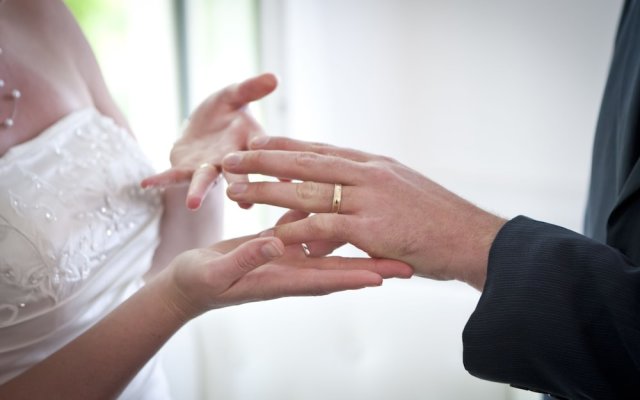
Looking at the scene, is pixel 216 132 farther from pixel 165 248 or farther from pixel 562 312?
pixel 562 312

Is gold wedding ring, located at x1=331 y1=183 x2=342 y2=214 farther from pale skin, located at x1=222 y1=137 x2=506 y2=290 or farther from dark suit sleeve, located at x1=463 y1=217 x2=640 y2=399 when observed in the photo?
dark suit sleeve, located at x1=463 y1=217 x2=640 y2=399

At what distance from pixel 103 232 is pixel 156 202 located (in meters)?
0.19

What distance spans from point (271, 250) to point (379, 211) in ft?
0.64

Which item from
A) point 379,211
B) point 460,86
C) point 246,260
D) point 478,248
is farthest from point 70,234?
point 460,86

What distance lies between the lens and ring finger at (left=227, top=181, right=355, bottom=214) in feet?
3.16

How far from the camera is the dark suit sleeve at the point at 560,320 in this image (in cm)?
76

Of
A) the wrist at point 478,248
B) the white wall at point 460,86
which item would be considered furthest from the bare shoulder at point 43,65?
the white wall at point 460,86

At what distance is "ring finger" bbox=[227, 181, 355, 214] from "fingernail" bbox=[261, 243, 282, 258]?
158mm

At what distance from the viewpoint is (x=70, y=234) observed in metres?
1.11

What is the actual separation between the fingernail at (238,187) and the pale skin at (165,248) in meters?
0.02

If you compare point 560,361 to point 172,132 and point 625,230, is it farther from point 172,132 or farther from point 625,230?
point 172,132

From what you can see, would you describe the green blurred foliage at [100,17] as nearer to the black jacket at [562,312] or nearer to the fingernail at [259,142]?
the fingernail at [259,142]

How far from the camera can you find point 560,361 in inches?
30.8

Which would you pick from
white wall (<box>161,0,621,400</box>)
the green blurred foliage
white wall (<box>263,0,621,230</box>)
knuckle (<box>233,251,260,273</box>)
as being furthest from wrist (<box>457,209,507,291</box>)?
the green blurred foliage
